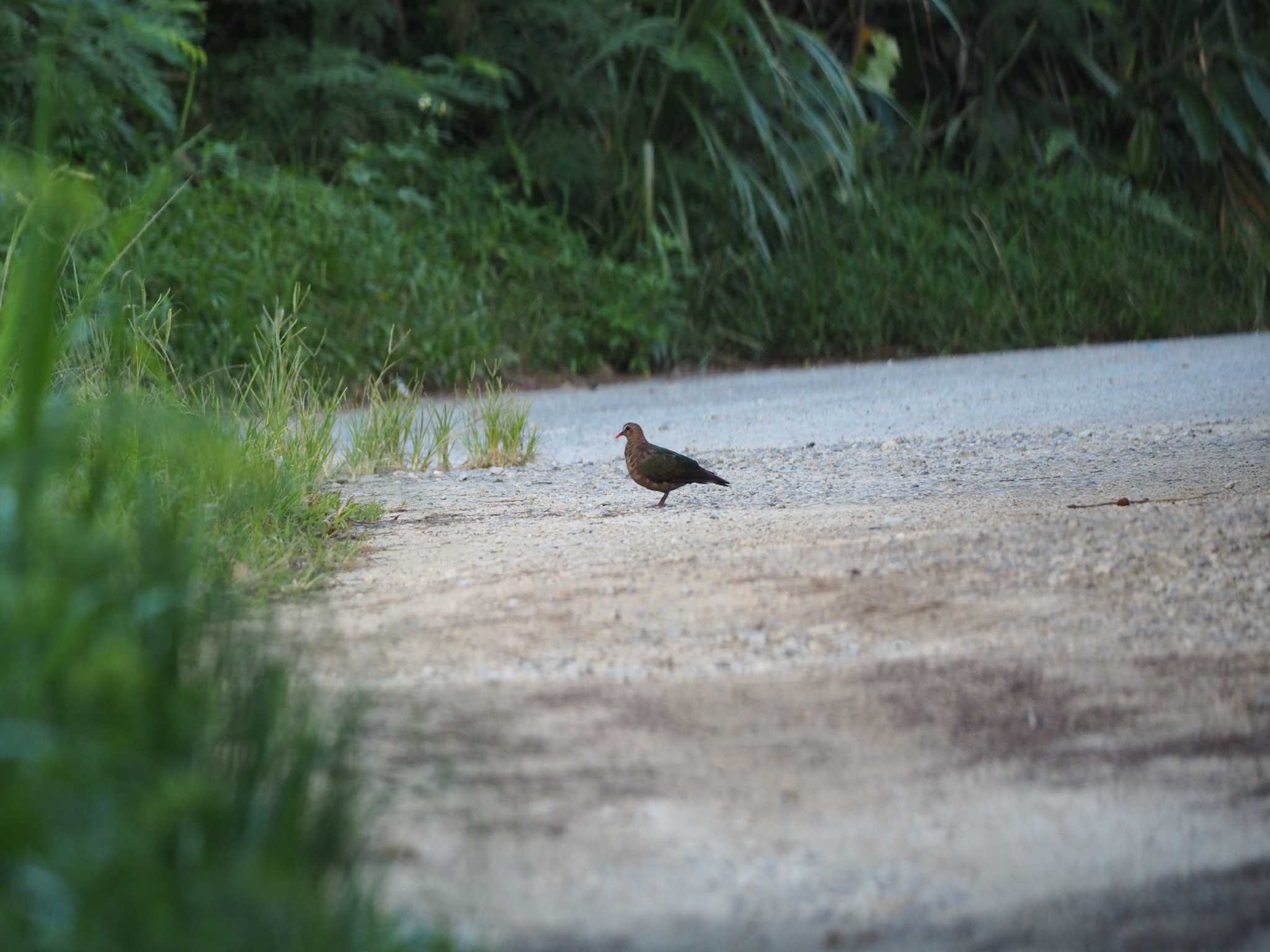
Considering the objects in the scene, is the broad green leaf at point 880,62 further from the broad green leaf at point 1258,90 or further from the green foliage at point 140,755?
the green foliage at point 140,755

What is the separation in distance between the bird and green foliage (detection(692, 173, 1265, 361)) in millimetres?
5851

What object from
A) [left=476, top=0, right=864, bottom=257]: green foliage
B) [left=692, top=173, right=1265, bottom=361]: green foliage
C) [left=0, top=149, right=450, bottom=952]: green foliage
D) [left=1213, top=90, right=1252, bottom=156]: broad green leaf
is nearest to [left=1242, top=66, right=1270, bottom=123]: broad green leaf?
[left=1213, top=90, right=1252, bottom=156]: broad green leaf

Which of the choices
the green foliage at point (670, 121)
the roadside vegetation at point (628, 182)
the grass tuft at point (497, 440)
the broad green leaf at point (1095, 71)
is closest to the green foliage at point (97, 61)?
the roadside vegetation at point (628, 182)

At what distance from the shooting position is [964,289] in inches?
415

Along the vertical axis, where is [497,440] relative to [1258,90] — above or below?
below

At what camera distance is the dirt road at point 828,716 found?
1982 mm

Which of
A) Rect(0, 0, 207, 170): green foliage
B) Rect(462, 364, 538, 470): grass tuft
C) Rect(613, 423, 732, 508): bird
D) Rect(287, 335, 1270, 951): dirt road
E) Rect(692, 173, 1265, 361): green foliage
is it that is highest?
Rect(0, 0, 207, 170): green foliage

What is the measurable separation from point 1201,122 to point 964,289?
2611 millimetres

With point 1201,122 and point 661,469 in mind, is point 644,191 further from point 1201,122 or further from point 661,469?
point 661,469

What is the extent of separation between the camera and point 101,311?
4844 mm

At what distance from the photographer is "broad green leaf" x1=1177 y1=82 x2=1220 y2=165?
1143 cm

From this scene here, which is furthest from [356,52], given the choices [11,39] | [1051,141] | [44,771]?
[44,771]

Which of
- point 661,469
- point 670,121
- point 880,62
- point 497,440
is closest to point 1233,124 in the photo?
point 880,62

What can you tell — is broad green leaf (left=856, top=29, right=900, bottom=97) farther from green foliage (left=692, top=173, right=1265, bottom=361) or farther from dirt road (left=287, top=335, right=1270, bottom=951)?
dirt road (left=287, top=335, right=1270, bottom=951)
